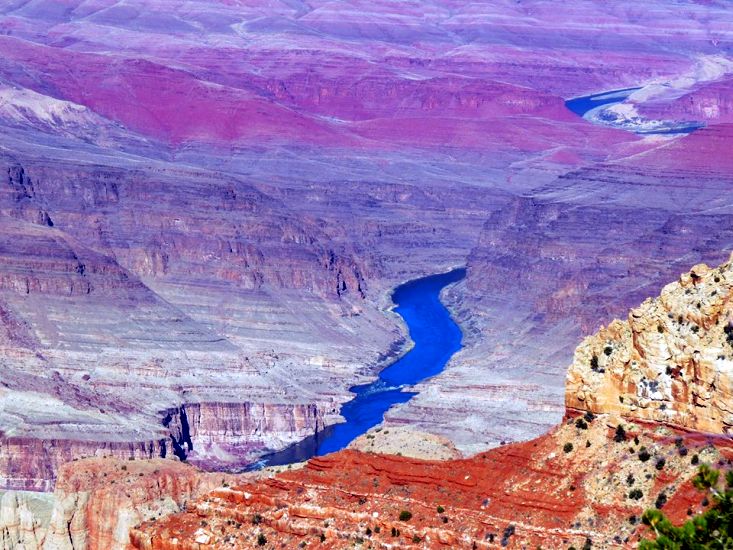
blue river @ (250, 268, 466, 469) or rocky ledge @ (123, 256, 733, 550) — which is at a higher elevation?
rocky ledge @ (123, 256, 733, 550)

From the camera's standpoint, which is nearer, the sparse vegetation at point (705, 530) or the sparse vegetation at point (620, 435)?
the sparse vegetation at point (705, 530)

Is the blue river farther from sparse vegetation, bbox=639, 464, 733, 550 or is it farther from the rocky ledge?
sparse vegetation, bbox=639, 464, 733, 550

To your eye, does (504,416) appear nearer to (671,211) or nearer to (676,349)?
(671,211)

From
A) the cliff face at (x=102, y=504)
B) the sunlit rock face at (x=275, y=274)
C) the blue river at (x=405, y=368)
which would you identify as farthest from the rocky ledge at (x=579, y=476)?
the blue river at (x=405, y=368)

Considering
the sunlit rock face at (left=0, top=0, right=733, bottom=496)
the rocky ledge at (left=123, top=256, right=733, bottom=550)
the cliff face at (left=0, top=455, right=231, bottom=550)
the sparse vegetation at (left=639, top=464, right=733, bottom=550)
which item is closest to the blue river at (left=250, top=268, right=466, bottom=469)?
the sunlit rock face at (left=0, top=0, right=733, bottom=496)

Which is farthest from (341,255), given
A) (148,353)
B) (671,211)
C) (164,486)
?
(164,486)

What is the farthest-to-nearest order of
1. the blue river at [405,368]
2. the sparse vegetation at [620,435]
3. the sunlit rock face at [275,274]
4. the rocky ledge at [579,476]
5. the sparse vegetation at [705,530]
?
the sunlit rock face at [275,274], the blue river at [405,368], the sparse vegetation at [620,435], the rocky ledge at [579,476], the sparse vegetation at [705,530]

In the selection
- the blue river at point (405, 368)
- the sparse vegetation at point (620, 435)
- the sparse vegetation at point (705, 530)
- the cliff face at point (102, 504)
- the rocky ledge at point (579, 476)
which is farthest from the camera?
the blue river at point (405, 368)

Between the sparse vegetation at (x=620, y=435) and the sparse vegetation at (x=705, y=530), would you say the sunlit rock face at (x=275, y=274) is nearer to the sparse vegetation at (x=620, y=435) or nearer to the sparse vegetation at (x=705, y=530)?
the sparse vegetation at (x=620, y=435)
